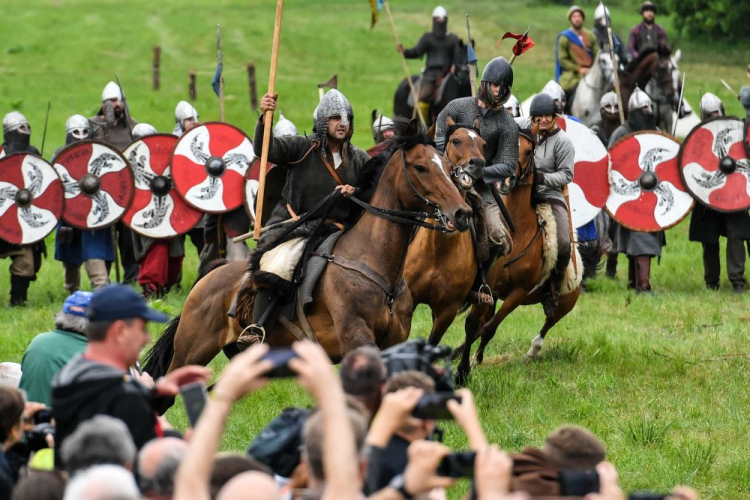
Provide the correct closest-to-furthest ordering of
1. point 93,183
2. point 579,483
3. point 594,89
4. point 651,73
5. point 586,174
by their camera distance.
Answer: point 579,483 < point 586,174 < point 93,183 < point 594,89 < point 651,73

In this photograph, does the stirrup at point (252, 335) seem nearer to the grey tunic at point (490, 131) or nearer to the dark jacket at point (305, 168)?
the dark jacket at point (305, 168)

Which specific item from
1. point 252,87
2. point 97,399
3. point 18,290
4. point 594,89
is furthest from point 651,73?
point 97,399

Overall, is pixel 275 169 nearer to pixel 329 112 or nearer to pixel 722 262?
pixel 329 112

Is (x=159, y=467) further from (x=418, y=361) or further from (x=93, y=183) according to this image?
(x=93, y=183)

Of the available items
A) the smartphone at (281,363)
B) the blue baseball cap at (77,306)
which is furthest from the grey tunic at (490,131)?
the smartphone at (281,363)

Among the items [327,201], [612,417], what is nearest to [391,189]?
[327,201]

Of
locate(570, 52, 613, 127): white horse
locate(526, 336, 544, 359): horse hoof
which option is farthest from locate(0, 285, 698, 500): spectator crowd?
locate(570, 52, 613, 127): white horse

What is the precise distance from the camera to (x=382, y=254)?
862 cm

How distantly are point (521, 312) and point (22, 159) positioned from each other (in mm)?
5387

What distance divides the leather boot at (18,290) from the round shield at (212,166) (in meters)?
2.08

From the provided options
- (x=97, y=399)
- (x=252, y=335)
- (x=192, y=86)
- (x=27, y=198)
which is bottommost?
(x=192, y=86)

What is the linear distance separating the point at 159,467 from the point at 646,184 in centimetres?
1059

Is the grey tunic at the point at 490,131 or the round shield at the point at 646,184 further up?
the grey tunic at the point at 490,131

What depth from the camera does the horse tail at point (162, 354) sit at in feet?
31.4
